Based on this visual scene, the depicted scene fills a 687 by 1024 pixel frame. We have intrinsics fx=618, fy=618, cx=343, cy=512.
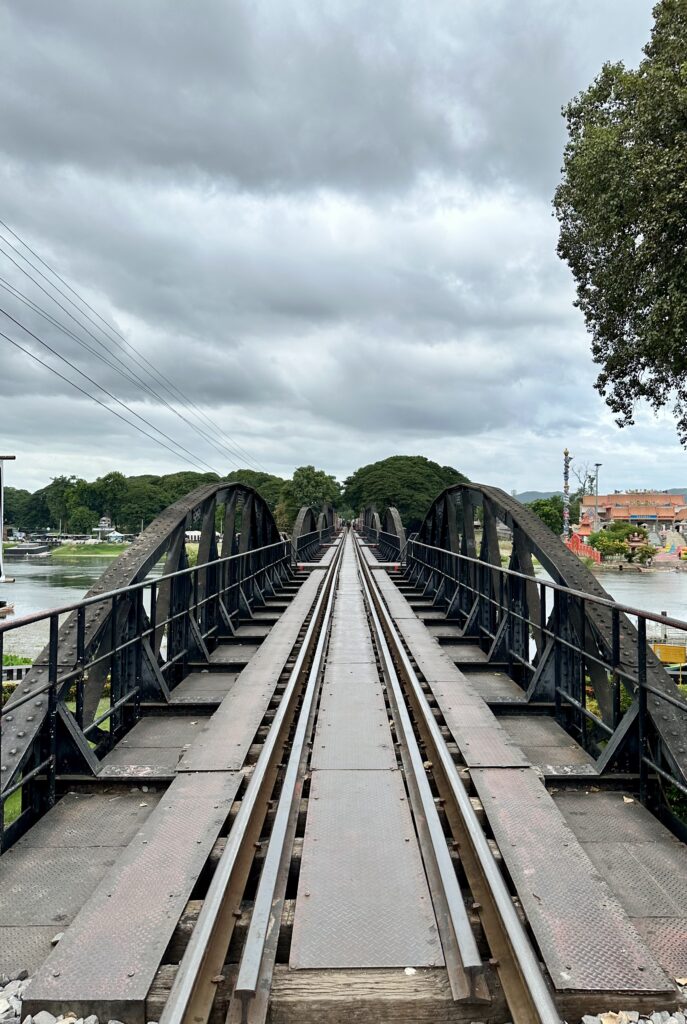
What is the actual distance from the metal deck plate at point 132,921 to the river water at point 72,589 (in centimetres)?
2621

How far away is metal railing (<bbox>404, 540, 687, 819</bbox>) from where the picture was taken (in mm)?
3666

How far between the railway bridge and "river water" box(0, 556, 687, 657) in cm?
2447

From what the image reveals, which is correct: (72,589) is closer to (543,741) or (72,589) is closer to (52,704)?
(52,704)

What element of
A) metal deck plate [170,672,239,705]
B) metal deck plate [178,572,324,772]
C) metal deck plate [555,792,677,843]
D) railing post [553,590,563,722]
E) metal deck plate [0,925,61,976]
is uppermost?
railing post [553,590,563,722]

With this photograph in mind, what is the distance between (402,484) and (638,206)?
91793 mm

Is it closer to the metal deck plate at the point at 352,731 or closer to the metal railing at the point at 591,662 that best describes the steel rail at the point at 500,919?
the metal deck plate at the point at 352,731

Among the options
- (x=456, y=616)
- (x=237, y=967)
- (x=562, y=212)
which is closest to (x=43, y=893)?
(x=237, y=967)

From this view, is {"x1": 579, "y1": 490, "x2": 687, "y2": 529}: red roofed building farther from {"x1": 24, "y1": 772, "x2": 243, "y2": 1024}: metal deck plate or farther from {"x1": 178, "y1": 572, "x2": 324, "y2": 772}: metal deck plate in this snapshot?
{"x1": 24, "y1": 772, "x2": 243, "y2": 1024}: metal deck plate

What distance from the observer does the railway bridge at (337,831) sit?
212cm

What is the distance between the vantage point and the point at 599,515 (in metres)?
118

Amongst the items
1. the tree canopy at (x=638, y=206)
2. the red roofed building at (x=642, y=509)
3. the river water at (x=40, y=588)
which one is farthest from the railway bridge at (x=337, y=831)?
the red roofed building at (x=642, y=509)

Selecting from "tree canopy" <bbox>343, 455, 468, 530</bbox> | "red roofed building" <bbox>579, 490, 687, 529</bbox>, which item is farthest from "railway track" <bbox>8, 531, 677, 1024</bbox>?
"red roofed building" <bbox>579, 490, 687, 529</bbox>

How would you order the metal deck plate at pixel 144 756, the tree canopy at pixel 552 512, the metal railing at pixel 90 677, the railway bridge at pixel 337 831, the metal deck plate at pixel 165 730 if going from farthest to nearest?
the tree canopy at pixel 552 512 < the metal deck plate at pixel 165 730 < the metal deck plate at pixel 144 756 < the metal railing at pixel 90 677 < the railway bridge at pixel 337 831

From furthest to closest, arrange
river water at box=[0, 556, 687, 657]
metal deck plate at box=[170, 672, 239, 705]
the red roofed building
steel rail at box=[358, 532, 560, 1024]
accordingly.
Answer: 1. the red roofed building
2. river water at box=[0, 556, 687, 657]
3. metal deck plate at box=[170, 672, 239, 705]
4. steel rail at box=[358, 532, 560, 1024]
